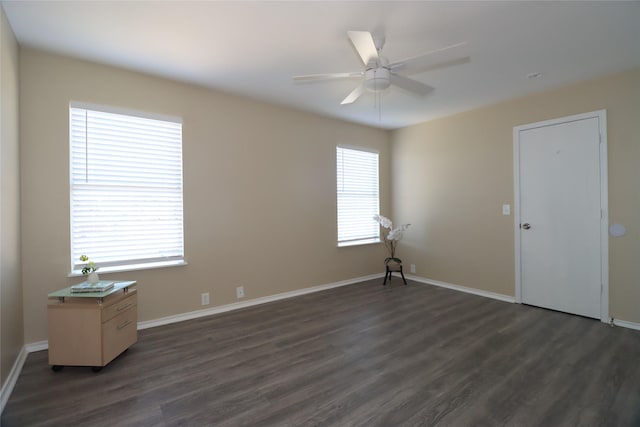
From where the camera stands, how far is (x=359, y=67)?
294cm

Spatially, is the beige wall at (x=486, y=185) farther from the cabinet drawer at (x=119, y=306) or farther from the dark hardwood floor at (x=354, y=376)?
the cabinet drawer at (x=119, y=306)

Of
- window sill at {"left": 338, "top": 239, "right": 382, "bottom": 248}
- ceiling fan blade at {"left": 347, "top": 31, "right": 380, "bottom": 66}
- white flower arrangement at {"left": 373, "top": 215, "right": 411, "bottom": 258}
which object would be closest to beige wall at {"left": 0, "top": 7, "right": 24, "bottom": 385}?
ceiling fan blade at {"left": 347, "top": 31, "right": 380, "bottom": 66}

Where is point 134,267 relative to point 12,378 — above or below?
above

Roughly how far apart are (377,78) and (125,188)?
8.48ft

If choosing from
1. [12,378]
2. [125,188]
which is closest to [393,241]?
[125,188]

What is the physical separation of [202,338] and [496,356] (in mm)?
2591

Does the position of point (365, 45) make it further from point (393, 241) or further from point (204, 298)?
point (393, 241)

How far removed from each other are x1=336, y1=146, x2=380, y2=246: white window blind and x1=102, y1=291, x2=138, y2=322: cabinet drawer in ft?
9.58

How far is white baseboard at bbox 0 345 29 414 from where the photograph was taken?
1870mm

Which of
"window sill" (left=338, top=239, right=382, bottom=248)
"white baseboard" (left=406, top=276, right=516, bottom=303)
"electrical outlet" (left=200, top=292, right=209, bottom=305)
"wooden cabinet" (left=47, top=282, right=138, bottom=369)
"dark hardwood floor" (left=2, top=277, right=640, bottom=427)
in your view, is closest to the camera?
"dark hardwood floor" (left=2, top=277, right=640, bottom=427)

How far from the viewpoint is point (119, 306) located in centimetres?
243

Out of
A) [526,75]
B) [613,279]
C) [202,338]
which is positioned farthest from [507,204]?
[202,338]

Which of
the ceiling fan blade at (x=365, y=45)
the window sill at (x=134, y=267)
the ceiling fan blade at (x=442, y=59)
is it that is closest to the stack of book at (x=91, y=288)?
the window sill at (x=134, y=267)

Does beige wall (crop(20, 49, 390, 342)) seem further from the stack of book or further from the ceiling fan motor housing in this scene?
the ceiling fan motor housing
